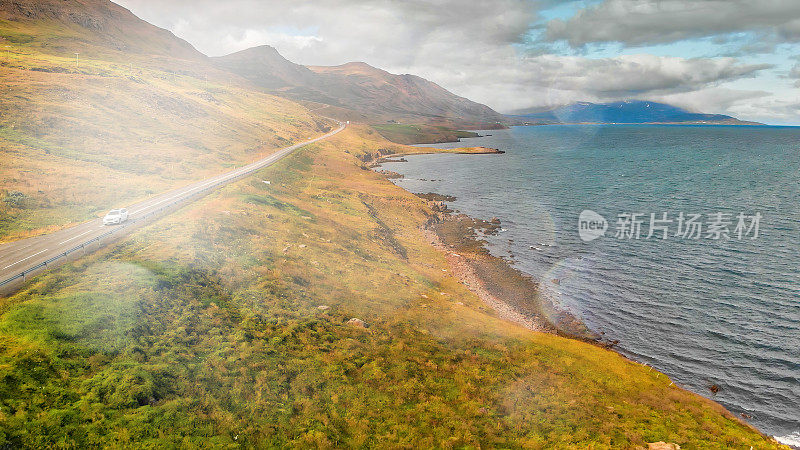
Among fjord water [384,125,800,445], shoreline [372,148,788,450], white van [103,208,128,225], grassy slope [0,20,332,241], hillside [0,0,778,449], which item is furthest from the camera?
grassy slope [0,20,332,241]

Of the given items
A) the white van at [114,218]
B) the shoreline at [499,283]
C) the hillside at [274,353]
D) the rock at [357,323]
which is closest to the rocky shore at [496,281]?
the shoreline at [499,283]

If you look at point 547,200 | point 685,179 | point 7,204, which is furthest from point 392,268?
point 685,179

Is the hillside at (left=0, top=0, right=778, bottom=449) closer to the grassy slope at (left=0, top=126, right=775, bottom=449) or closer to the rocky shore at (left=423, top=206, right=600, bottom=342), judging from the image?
the grassy slope at (left=0, top=126, right=775, bottom=449)

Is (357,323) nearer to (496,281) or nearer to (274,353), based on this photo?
(274,353)

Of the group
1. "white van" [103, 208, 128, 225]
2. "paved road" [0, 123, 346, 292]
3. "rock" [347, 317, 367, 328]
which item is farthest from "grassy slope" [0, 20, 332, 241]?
"rock" [347, 317, 367, 328]

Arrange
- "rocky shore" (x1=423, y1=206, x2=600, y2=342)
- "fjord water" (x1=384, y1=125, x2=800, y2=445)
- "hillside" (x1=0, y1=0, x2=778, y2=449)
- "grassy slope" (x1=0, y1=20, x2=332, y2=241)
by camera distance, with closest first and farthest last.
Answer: "hillside" (x1=0, y1=0, x2=778, y2=449) < "fjord water" (x1=384, y1=125, x2=800, y2=445) < "rocky shore" (x1=423, y1=206, x2=600, y2=342) < "grassy slope" (x1=0, y1=20, x2=332, y2=241)

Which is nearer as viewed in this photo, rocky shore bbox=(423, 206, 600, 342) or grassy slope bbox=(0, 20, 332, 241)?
Result: rocky shore bbox=(423, 206, 600, 342)

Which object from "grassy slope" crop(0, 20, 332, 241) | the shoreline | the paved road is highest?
"grassy slope" crop(0, 20, 332, 241)
